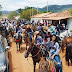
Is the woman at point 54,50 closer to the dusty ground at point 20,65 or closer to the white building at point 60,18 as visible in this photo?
the dusty ground at point 20,65

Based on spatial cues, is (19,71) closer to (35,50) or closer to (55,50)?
(35,50)

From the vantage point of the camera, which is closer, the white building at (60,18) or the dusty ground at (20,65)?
the dusty ground at (20,65)

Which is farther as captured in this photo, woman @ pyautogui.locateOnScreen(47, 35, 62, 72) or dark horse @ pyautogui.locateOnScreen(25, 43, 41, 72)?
dark horse @ pyautogui.locateOnScreen(25, 43, 41, 72)

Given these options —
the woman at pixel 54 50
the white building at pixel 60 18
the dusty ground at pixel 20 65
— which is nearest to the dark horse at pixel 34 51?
the woman at pixel 54 50

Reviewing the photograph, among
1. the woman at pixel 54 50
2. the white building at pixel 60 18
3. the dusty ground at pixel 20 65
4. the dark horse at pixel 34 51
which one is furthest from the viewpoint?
the white building at pixel 60 18

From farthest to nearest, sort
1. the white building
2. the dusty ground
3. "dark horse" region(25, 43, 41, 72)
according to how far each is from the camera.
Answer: the white building, the dusty ground, "dark horse" region(25, 43, 41, 72)

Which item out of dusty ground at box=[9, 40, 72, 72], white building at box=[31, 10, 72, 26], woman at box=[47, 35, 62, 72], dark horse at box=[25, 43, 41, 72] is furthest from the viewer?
white building at box=[31, 10, 72, 26]

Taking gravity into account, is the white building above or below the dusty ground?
above

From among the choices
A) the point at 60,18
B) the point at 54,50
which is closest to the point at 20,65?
the point at 54,50

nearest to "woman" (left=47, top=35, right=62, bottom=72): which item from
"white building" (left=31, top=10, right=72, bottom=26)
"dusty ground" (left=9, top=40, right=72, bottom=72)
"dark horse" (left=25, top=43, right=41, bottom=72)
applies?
"dark horse" (left=25, top=43, right=41, bottom=72)

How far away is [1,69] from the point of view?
545 centimetres

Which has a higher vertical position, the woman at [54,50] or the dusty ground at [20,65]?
the woman at [54,50]

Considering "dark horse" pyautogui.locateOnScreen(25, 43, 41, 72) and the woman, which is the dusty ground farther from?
the woman

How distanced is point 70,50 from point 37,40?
6.61ft
